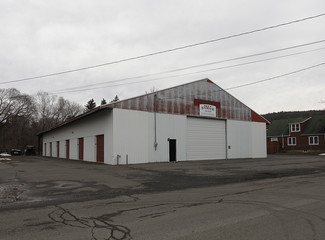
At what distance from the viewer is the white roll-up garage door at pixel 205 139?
27.6m

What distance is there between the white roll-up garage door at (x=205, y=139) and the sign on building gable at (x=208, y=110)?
2.02 feet

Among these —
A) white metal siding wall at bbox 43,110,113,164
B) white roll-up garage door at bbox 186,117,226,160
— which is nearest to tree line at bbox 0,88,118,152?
white metal siding wall at bbox 43,110,113,164

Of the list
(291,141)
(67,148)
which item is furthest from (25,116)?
(291,141)

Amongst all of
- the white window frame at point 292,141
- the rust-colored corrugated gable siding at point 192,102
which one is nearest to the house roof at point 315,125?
the white window frame at point 292,141

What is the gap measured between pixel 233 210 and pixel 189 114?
2087 cm

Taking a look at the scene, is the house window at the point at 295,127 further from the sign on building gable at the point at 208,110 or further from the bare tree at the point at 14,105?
the bare tree at the point at 14,105

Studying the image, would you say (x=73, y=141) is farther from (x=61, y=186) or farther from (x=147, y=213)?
(x=147, y=213)

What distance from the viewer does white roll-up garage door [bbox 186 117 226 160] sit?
90.5 feet

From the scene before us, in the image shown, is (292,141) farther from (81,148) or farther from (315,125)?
(81,148)

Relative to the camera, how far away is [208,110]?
94.6ft

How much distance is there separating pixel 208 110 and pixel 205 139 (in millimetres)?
2963

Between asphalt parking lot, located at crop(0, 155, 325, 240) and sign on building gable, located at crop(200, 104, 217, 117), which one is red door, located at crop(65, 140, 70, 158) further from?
asphalt parking lot, located at crop(0, 155, 325, 240)

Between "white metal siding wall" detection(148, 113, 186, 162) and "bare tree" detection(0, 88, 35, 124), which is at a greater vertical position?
"bare tree" detection(0, 88, 35, 124)

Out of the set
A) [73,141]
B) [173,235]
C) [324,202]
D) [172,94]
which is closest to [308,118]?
[172,94]
